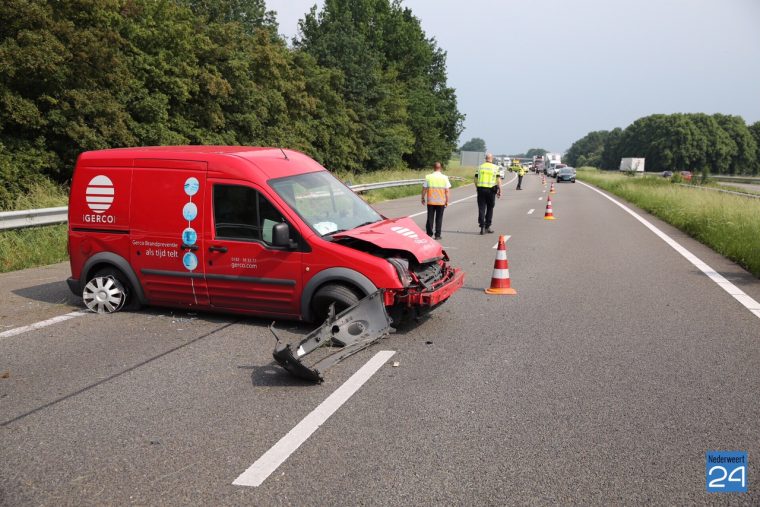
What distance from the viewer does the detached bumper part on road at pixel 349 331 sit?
5484mm

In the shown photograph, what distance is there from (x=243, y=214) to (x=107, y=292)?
6.19ft

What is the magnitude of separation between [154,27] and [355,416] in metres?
35.6

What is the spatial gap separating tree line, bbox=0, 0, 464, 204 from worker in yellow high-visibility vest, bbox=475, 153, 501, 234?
16.5 metres

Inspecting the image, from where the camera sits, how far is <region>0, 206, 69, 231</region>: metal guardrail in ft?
38.7

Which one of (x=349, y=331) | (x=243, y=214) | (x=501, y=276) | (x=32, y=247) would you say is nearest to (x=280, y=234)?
(x=243, y=214)

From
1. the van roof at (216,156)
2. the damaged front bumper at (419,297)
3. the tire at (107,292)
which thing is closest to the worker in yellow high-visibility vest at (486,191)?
the van roof at (216,156)

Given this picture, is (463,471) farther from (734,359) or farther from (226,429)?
(734,359)

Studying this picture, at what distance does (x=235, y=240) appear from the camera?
6922 millimetres

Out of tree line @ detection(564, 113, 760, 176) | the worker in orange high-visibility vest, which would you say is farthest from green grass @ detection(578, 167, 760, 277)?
tree line @ detection(564, 113, 760, 176)

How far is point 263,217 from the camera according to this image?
685cm

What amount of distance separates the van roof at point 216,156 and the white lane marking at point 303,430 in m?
2.50

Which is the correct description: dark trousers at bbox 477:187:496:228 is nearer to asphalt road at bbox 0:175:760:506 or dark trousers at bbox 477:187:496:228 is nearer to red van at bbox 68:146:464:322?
asphalt road at bbox 0:175:760:506

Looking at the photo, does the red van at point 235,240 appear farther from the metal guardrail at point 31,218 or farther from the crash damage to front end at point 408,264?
the metal guardrail at point 31,218

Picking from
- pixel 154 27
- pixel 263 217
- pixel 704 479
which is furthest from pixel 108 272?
pixel 154 27
